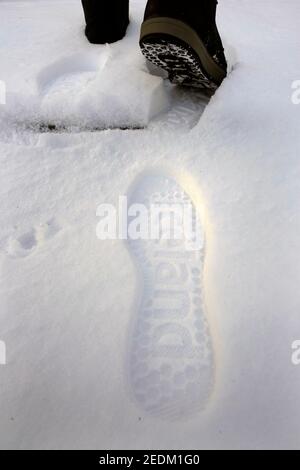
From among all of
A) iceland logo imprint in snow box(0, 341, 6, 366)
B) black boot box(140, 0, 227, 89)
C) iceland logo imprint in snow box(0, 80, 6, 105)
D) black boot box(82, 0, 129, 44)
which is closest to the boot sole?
black boot box(140, 0, 227, 89)

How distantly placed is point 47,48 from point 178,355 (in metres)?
1.16

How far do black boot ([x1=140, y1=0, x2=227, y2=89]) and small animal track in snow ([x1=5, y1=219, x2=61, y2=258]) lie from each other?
1.71 ft

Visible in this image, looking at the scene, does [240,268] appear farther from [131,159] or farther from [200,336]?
[131,159]

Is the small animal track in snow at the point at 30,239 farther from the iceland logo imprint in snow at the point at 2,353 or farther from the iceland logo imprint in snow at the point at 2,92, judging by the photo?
the iceland logo imprint in snow at the point at 2,92

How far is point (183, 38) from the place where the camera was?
41.0 inches

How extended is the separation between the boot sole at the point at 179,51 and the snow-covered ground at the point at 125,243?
0.24ft

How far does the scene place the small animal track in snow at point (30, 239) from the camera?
3.10 feet

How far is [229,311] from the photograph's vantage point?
0.84 m

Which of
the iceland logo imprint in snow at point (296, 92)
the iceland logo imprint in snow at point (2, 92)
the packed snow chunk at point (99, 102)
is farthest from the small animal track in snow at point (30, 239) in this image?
the iceland logo imprint in snow at point (296, 92)

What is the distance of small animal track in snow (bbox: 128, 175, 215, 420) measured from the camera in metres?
0.78

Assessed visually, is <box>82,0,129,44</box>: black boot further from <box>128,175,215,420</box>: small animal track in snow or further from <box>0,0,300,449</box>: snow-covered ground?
<box>128,175,215,420</box>: small animal track in snow

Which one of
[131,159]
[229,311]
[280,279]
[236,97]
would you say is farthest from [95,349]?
[236,97]

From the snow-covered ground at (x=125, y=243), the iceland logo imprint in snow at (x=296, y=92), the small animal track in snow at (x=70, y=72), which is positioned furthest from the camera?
the small animal track in snow at (x=70, y=72)
